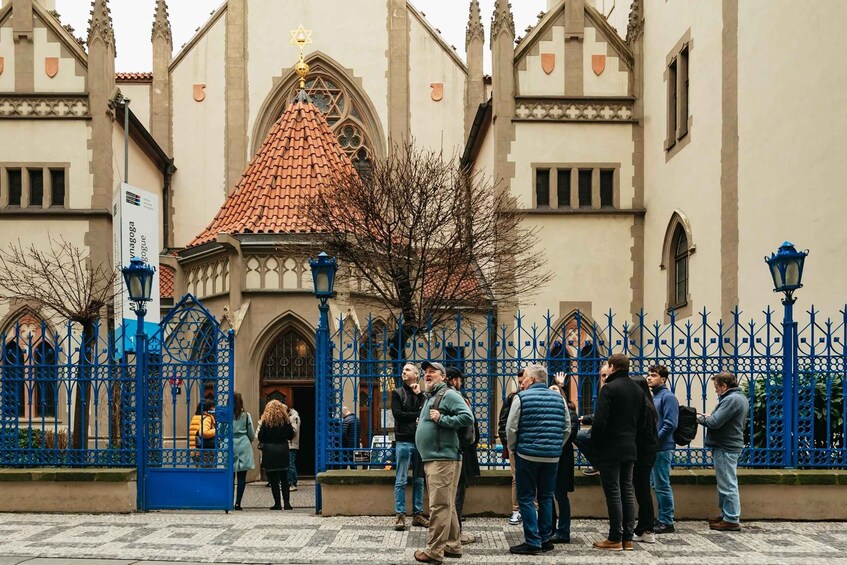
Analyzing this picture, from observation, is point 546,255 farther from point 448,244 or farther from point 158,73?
point 158,73

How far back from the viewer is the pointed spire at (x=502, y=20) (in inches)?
955

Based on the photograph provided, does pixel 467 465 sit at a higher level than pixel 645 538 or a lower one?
higher

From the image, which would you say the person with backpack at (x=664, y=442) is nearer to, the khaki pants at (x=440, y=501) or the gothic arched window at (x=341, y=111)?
the khaki pants at (x=440, y=501)

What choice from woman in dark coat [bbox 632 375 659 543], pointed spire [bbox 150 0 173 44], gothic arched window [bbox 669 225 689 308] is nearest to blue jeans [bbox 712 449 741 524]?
woman in dark coat [bbox 632 375 659 543]

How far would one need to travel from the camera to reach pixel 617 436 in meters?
9.41

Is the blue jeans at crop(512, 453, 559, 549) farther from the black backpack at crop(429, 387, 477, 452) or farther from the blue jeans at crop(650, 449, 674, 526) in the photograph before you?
the blue jeans at crop(650, 449, 674, 526)

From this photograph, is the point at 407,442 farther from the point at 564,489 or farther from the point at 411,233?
the point at 411,233

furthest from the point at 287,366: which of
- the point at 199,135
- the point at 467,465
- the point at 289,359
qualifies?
the point at 199,135

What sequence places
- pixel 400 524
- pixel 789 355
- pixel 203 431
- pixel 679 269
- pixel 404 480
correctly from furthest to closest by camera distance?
pixel 679 269, pixel 203 431, pixel 789 355, pixel 404 480, pixel 400 524

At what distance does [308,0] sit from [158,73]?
504 centimetres

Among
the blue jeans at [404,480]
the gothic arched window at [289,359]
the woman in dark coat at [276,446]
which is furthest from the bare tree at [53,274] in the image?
the blue jeans at [404,480]

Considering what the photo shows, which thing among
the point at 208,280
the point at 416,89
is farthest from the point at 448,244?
the point at 416,89

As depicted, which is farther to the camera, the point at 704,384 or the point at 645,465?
the point at 704,384

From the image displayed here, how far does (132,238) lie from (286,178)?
3690 millimetres
